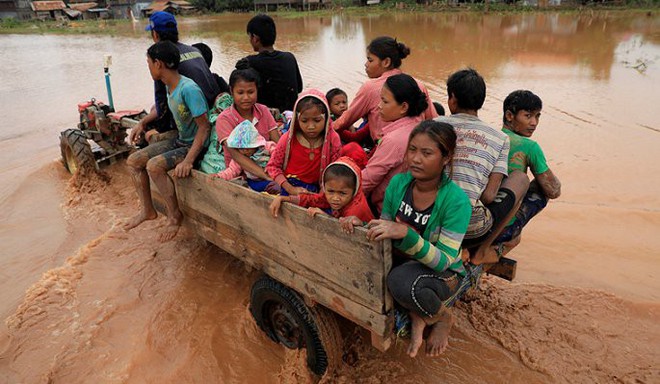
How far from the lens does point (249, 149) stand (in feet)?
10.6

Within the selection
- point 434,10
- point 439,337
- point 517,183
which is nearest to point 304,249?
point 439,337

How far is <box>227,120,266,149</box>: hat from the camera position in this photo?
3.14 m

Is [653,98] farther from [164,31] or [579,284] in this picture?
[164,31]

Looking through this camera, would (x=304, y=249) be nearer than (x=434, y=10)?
Yes

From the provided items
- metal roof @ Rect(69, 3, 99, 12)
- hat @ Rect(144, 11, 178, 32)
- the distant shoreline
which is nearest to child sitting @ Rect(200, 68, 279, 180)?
hat @ Rect(144, 11, 178, 32)

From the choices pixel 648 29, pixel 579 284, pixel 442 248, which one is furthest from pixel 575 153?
pixel 648 29

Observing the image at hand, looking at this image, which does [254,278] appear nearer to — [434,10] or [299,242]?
[299,242]

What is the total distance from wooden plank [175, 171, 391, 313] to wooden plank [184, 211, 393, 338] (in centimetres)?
1

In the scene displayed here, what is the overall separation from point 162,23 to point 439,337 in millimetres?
3459

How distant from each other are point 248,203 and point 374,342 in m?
1.15

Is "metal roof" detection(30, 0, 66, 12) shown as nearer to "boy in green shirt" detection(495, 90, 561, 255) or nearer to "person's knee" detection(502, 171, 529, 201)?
"boy in green shirt" detection(495, 90, 561, 255)

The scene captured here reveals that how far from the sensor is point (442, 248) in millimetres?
2229

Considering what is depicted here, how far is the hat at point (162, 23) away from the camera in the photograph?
3.85m

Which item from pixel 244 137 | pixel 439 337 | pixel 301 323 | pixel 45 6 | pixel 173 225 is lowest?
pixel 301 323
